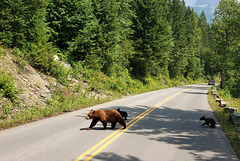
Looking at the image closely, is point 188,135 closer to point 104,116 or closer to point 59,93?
point 104,116

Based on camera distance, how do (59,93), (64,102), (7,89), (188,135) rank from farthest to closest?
(59,93) → (64,102) → (7,89) → (188,135)

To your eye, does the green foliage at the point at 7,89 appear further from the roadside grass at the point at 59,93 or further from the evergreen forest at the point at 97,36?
A: the evergreen forest at the point at 97,36

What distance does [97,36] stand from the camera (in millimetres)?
22156

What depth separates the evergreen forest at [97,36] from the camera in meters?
13.8

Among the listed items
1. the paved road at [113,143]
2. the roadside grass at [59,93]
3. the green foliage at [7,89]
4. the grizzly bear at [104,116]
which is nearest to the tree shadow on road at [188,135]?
the paved road at [113,143]

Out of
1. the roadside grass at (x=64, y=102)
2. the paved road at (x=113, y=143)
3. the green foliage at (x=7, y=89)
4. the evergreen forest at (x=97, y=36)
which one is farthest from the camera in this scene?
the evergreen forest at (x=97, y=36)

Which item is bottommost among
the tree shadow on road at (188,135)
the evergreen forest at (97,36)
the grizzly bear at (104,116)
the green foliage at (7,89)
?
the tree shadow on road at (188,135)

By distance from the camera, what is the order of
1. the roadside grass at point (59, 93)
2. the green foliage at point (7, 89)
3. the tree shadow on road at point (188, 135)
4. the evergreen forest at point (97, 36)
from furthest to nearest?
the evergreen forest at point (97, 36) → the green foliage at point (7, 89) → the roadside grass at point (59, 93) → the tree shadow on road at point (188, 135)

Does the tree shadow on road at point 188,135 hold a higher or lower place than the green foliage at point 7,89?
lower

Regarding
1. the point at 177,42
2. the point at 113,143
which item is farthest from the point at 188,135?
the point at 177,42

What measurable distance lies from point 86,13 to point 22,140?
15.8 meters

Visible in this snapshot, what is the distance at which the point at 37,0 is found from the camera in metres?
14.4

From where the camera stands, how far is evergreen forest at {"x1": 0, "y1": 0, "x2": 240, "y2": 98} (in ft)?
45.3

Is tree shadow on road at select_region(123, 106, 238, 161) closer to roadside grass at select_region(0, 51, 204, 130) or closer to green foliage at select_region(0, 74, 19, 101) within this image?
roadside grass at select_region(0, 51, 204, 130)
